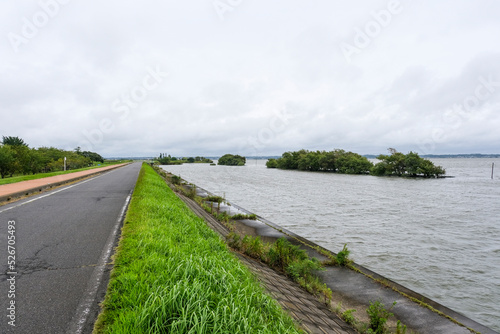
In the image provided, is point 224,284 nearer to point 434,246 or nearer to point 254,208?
point 434,246

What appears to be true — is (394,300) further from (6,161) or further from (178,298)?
(6,161)

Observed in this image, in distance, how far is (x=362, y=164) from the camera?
82875 mm

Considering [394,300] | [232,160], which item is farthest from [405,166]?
[232,160]

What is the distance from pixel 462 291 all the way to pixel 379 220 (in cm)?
1042

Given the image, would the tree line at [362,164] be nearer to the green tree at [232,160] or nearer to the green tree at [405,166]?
the green tree at [405,166]

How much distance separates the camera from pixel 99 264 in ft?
16.4

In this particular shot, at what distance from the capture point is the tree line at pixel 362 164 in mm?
67125

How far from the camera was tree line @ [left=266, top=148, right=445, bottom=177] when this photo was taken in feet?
220

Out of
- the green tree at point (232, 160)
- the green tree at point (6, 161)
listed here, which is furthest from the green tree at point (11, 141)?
the green tree at point (232, 160)

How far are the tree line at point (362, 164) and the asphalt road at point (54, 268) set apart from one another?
74.7m

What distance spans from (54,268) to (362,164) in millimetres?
86981

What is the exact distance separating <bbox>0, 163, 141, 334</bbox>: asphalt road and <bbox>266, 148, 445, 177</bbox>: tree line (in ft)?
245

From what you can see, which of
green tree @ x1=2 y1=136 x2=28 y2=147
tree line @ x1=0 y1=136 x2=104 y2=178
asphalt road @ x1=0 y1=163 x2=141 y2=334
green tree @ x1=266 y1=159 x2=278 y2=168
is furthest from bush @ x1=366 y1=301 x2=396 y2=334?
green tree @ x1=266 y1=159 x2=278 y2=168

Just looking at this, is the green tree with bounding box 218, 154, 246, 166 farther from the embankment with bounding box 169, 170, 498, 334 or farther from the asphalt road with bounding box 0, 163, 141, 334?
the embankment with bounding box 169, 170, 498, 334
